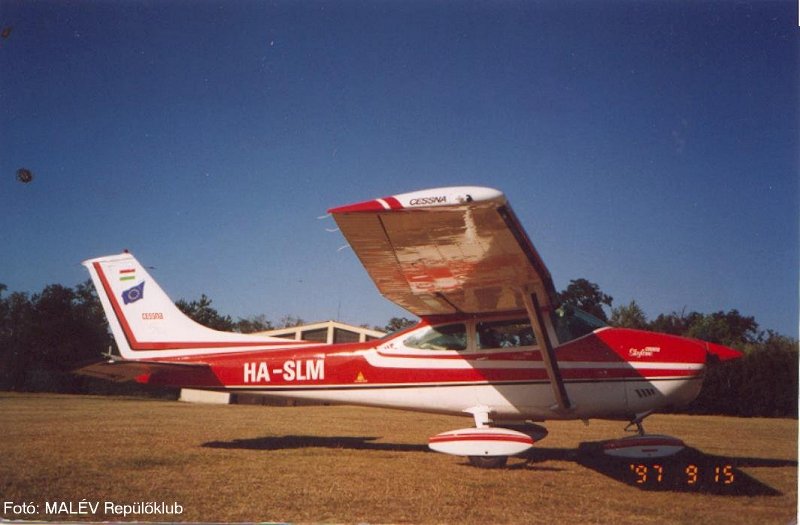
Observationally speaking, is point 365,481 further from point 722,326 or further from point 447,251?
point 722,326

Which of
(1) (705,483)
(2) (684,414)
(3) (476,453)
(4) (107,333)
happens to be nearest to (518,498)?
(3) (476,453)

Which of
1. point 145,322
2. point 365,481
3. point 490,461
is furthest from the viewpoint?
Answer: point 145,322

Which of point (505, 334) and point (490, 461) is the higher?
point (505, 334)

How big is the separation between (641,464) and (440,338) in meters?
2.61

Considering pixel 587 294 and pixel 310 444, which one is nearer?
pixel 310 444

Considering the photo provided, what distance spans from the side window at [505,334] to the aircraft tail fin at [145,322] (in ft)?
9.14

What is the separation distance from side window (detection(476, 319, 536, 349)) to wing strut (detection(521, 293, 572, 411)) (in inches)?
13.7

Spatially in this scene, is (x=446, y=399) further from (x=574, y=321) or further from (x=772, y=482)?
(x=772, y=482)

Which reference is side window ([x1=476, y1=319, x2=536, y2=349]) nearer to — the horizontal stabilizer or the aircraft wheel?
the aircraft wheel

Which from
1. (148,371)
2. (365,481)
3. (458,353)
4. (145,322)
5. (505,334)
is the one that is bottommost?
(365,481)

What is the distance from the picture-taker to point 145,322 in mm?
7559

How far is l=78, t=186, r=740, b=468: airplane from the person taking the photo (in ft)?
16.2

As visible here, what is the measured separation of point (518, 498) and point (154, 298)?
5.91 m

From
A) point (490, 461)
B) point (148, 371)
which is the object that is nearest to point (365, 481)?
point (490, 461)
